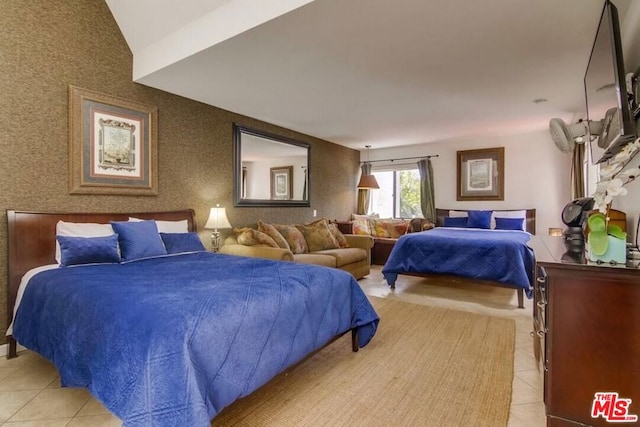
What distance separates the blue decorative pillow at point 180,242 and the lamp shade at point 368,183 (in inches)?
156

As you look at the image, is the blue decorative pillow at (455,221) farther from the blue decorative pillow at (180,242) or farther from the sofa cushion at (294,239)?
the blue decorative pillow at (180,242)

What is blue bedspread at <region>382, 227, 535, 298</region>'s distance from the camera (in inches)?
141

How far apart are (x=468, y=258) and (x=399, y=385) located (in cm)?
231

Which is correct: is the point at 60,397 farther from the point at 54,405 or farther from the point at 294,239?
the point at 294,239

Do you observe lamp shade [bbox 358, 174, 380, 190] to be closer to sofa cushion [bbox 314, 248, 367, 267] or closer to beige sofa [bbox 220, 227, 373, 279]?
beige sofa [bbox 220, 227, 373, 279]

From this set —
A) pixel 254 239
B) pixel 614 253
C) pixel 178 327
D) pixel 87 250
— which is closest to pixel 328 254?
pixel 254 239

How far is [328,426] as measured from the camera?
1.62m

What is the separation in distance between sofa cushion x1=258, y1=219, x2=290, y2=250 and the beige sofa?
7.7 inches

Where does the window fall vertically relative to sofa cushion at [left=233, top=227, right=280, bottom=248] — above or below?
above

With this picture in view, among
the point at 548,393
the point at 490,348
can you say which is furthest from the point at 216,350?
the point at 490,348

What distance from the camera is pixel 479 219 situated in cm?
536

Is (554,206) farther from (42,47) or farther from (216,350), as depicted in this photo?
(42,47)

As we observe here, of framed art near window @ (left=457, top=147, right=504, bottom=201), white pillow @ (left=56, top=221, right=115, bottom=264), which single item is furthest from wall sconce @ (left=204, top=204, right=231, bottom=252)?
framed art near window @ (left=457, top=147, right=504, bottom=201)

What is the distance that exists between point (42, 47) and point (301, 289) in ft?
9.49
